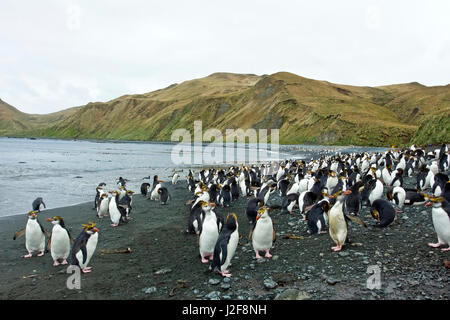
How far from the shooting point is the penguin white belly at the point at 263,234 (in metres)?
7.04

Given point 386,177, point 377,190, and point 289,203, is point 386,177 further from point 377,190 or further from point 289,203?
point 289,203

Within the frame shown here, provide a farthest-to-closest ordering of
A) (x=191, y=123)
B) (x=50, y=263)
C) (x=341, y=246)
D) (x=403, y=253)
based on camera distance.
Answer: (x=191, y=123)
(x=50, y=263)
(x=341, y=246)
(x=403, y=253)

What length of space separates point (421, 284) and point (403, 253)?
1365 millimetres

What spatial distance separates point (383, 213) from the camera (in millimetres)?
8453

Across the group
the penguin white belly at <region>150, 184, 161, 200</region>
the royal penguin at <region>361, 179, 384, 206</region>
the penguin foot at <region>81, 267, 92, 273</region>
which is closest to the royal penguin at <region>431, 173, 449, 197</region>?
the royal penguin at <region>361, 179, 384, 206</region>

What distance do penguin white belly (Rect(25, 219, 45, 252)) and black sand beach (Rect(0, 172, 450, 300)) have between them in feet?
1.02

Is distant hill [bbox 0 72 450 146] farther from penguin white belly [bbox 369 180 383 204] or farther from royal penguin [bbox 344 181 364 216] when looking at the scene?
royal penguin [bbox 344 181 364 216]

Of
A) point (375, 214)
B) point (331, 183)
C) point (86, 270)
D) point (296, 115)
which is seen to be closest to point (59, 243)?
point (86, 270)

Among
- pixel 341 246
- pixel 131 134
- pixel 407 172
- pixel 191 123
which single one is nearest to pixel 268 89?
pixel 191 123

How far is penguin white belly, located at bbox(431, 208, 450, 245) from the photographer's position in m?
6.38

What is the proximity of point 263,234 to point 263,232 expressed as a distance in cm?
5
